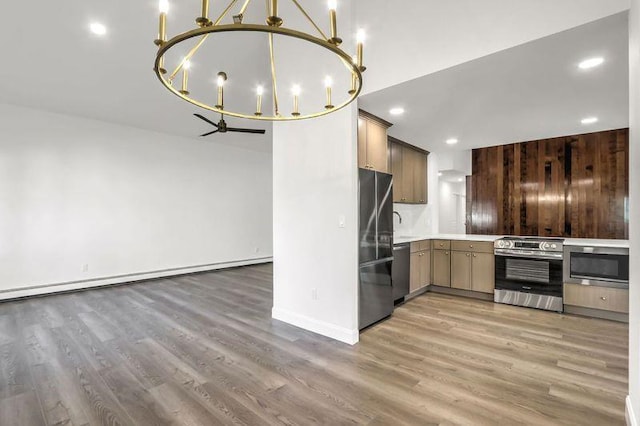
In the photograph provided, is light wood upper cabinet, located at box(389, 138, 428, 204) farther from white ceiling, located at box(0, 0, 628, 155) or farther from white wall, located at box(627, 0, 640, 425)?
white wall, located at box(627, 0, 640, 425)

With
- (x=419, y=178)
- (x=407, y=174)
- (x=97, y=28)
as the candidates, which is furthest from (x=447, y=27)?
(x=97, y=28)

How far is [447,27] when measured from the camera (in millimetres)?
2541

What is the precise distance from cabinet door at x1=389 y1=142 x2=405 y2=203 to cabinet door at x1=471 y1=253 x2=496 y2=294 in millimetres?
1430

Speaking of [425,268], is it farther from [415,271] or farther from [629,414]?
[629,414]

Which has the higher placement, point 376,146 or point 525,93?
point 525,93

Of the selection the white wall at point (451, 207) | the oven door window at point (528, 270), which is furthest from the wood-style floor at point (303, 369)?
the white wall at point (451, 207)

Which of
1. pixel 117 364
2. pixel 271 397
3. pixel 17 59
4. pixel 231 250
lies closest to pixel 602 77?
pixel 271 397

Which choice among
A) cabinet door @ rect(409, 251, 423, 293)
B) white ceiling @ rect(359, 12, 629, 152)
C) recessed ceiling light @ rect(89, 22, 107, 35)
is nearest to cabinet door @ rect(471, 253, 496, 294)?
cabinet door @ rect(409, 251, 423, 293)

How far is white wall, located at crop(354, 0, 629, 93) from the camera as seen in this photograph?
2068mm

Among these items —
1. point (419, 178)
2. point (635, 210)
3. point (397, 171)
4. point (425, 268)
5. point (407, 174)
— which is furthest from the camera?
point (419, 178)

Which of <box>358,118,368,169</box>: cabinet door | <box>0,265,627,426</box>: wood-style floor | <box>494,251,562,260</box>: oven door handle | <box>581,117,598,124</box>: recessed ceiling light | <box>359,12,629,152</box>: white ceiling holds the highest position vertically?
<box>359,12,629,152</box>: white ceiling

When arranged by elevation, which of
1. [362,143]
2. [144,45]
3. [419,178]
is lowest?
[419,178]

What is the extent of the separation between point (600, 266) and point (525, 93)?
2.34 m

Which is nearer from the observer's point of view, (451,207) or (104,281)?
(104,281)
